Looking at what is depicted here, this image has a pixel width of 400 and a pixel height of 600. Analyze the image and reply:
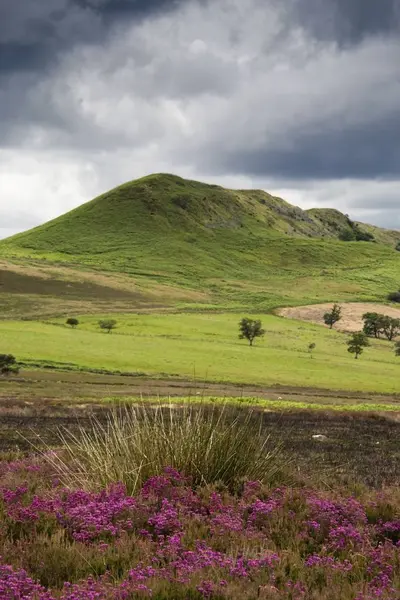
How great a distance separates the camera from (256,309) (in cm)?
14900

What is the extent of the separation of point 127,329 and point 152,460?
88435 millimetres

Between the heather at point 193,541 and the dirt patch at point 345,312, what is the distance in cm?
12263

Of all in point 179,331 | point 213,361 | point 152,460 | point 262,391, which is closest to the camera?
point 152,460

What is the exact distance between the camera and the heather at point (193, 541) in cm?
683

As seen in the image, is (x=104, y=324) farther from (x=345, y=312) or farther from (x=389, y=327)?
(x=345, y=312)

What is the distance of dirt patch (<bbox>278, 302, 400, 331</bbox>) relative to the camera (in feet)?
451

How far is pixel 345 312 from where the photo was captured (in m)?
152

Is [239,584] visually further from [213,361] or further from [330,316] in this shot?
[330,316]

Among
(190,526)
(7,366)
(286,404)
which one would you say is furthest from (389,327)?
(190,526)

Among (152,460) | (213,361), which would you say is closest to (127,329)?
(213,361)

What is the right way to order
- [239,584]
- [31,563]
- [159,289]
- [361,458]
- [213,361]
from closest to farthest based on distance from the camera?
[239,584] < [31,563] < [361,458] < [213,361] < [159,289]

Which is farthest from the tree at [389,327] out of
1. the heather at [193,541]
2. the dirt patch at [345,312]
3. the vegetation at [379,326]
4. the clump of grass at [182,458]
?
the heather at [193,541]

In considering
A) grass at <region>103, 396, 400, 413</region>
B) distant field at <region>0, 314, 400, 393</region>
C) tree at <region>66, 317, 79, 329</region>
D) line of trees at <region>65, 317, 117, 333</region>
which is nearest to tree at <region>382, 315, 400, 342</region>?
distant field at <region>0, 314, 400, 393</region>

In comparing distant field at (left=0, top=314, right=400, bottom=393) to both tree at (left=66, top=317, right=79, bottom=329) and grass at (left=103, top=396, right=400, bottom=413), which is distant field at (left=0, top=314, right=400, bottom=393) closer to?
tree at (left=66, top=317, right=79, bottom=329)
